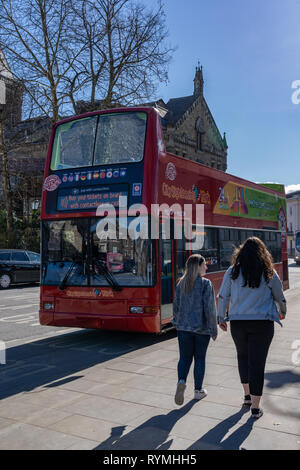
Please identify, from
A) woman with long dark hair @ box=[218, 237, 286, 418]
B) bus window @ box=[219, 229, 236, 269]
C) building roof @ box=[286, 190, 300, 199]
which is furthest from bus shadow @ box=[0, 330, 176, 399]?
building roof @ box=[286, 190, 300, 199]

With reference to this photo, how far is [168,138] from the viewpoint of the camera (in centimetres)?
4969

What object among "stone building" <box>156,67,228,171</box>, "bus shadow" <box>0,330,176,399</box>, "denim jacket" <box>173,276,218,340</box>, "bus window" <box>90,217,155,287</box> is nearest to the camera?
"denim jacket" <box>173,276,218,340</box>

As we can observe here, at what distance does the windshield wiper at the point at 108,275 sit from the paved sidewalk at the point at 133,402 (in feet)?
3.67

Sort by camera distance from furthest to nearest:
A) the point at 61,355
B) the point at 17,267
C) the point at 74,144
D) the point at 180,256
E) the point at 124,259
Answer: the point at 17,267
the point at 180,256
the point at 74,144
the point at 124,259
the point at 61,355

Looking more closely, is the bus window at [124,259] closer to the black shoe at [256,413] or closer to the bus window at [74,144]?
the bus window at [74,144]

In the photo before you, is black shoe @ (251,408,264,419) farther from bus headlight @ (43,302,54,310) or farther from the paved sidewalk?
bus headlight @ (43,302,54,310)

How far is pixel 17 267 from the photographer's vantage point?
2125 cm

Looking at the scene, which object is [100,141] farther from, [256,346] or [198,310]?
[256,346]

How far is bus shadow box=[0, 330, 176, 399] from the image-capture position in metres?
6.47

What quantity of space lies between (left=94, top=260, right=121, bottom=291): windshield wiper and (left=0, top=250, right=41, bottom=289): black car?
42.5 feet

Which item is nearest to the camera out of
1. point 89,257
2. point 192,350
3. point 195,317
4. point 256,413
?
point 256,413

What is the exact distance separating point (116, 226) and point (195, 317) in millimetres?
3667

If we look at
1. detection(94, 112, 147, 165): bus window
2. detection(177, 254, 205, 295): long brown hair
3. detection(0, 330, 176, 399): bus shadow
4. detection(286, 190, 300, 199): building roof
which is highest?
detection(286, 190, 300, 199): building roof

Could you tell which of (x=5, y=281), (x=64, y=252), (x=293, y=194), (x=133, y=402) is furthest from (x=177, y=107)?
(x=293, y=194)
